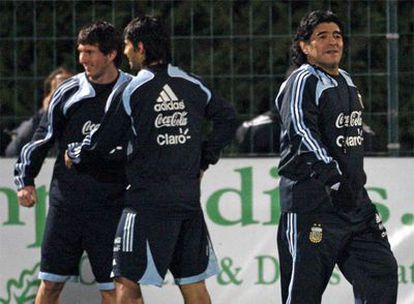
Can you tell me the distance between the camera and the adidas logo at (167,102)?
913 cm

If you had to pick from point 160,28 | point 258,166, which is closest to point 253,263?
point 258,166

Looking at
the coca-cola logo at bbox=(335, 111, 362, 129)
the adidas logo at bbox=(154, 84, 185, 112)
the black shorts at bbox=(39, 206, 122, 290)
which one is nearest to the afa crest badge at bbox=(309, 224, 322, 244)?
the coca-cola logo at bbox=(335, 111, 362, 129)

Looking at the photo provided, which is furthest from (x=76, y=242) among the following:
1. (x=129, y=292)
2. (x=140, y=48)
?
(x=140, y=48)

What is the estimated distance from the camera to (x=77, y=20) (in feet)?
37.6

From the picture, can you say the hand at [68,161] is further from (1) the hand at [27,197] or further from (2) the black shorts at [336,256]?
(2) the black shorts at [336,256]

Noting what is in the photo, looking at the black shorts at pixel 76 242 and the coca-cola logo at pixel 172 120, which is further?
the black shorts at pixel 76 242

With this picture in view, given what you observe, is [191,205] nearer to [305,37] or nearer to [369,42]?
[305,37]

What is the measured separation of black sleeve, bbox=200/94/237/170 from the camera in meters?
9.43

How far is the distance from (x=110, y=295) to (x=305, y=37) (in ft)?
7.05

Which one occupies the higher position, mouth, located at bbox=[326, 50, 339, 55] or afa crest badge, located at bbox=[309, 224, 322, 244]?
mouth, located at bbox=[326, 50, 339, 55]

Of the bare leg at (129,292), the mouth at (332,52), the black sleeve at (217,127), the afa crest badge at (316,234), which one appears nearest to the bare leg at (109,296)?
the bare leg at (129,292)

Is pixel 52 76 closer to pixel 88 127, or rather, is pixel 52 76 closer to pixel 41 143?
pixel 41 143

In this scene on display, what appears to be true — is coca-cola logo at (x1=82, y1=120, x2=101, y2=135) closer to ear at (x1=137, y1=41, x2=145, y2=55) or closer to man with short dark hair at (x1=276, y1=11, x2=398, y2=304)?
ear at (x1=137, y1=41, x2=145, y2=55)

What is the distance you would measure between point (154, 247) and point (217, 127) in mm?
822
